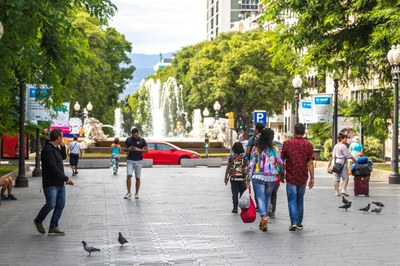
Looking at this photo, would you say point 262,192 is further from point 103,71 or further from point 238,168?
point 103,71

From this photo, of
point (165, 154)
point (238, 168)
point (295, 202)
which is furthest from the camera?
point (165, 154)

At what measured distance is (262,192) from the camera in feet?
60.3

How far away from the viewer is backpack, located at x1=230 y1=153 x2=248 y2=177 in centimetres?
2130

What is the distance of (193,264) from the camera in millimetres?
13453

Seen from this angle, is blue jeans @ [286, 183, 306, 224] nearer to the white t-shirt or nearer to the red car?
the white t-shirt

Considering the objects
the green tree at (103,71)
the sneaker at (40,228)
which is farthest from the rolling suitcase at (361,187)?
the green tree at (103,71)

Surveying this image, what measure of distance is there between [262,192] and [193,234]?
1668mm

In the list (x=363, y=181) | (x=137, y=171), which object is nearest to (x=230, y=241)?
(x=137, y=171)

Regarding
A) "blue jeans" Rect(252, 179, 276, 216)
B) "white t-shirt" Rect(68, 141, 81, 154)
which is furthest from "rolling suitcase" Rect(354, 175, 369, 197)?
"white t-shirt" Rect(68, 141, 81, 154)

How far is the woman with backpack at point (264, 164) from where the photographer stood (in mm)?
18188

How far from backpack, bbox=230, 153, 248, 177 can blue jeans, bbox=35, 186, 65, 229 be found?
4.77 meters

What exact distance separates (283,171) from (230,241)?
249cm

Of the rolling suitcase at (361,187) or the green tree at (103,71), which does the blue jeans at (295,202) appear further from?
the green tree at (103,71)

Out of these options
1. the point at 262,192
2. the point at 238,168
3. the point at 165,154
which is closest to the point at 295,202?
the point at 262,192
